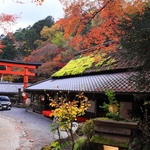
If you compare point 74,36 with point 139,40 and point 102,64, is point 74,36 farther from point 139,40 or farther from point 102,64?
point 139,40

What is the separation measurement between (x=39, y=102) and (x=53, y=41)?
18.4 metres

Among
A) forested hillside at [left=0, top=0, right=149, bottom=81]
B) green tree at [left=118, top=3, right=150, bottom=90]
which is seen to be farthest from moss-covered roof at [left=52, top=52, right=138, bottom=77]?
green tree at [left=118, top=3, right=150, bottom=90]

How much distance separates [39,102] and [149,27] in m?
12.7

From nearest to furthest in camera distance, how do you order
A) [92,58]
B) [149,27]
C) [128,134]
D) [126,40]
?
[128,134], [149,27], [126,40], [92,58]

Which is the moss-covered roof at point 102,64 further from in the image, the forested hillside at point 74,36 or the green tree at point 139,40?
the green tree at point 139,40

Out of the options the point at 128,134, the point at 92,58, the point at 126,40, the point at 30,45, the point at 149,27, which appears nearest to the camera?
the point at 128,134

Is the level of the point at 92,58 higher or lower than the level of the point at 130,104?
higher

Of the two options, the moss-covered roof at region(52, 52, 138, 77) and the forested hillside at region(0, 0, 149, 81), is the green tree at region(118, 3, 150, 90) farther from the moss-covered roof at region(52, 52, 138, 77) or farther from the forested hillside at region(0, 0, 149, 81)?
the moss-covered roof at region(52, 52, 138, 77)

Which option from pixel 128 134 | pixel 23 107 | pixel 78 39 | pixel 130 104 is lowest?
pixel 23 107

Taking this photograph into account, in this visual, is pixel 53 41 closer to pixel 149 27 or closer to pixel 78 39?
pixel 78 39

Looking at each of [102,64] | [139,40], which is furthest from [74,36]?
[139,40]

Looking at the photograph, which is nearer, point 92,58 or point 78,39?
point 78,39

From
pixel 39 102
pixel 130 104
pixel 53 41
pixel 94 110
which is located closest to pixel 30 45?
pixel 53 41

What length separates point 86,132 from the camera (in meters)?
4.97
